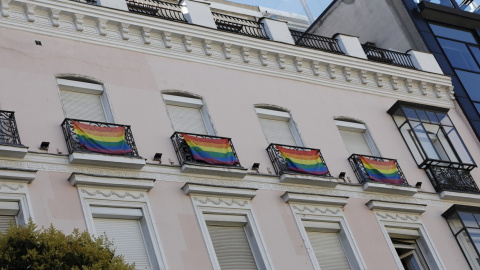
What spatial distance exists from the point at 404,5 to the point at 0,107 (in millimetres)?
17253

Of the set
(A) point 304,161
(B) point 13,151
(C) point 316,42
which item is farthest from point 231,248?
(C) point 316,42

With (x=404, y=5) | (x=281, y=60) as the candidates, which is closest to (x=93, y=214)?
(x=281, y=60)

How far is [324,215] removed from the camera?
76.5 feet

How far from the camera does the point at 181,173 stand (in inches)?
848

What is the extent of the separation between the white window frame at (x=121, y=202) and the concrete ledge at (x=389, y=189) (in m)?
6.85

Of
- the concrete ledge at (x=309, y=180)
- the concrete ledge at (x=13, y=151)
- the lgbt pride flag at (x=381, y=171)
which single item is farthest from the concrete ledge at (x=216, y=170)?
the lgbt pride flag at (x=381, y=171)

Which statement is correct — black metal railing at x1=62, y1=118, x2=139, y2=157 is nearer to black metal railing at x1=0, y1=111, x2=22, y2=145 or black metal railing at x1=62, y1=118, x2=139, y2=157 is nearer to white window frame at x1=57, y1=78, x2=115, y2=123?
white window frame at x1=57, y1=78, x2=115, y2=123

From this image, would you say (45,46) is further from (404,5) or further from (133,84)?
(404,5)

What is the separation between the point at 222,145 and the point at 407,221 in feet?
19.3

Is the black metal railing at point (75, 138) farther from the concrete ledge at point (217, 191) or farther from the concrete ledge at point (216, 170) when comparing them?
the concrete ledge at point (217, 191)

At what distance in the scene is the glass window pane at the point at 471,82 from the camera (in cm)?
3112

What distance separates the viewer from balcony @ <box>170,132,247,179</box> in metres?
21.8

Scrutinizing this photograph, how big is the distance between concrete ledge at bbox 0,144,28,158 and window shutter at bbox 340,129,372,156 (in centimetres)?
1039

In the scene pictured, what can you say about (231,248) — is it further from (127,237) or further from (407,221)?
(407,221)
